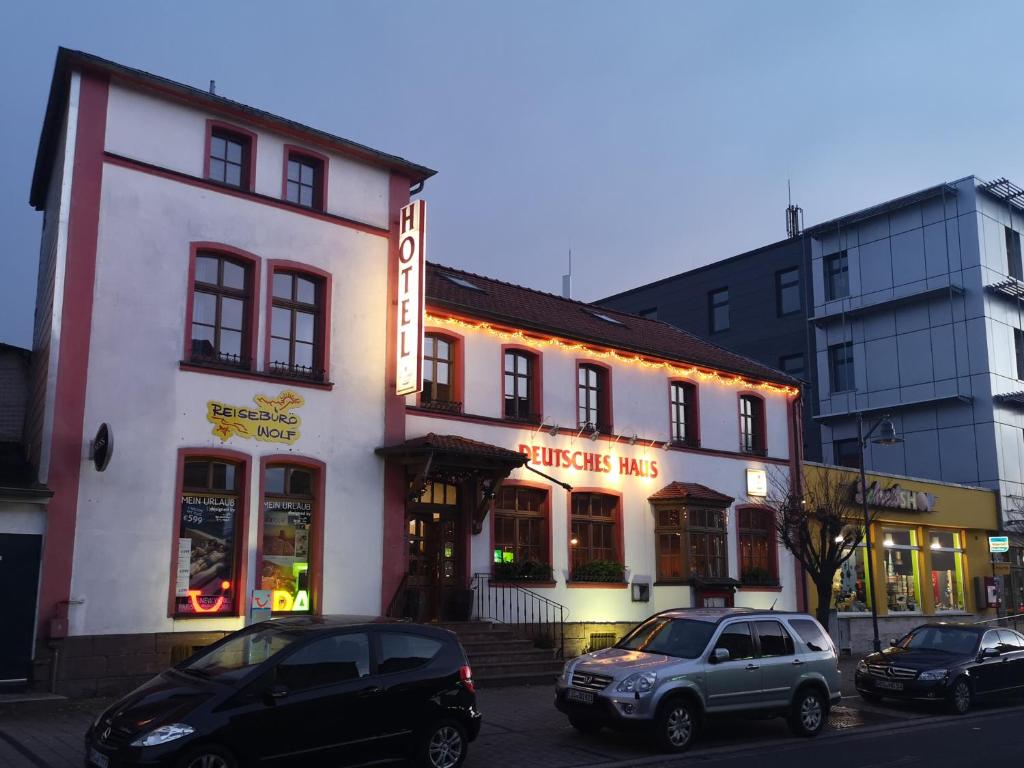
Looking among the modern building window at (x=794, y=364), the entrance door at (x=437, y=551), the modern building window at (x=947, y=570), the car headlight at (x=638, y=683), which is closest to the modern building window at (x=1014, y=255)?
the modern building window at (x=794, y=364)

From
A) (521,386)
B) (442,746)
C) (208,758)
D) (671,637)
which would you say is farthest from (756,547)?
(208,758)

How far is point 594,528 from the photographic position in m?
22.2

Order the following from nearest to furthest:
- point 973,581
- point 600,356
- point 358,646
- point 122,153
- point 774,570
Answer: point 358,646 → point 122,153 → point 600,356 → point 774,570 → point 973,581

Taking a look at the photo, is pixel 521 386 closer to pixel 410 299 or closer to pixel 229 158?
pixel 410 299

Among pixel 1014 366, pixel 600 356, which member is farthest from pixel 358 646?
pixel 1014 366

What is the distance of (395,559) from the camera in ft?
59.7

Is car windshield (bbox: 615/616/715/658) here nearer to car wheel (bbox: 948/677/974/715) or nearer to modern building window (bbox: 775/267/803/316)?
car wheel (bbox: 948/677/974/715)

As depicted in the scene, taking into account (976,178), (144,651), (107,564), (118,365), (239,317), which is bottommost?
(144,651)

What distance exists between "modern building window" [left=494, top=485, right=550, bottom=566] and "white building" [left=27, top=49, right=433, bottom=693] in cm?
330

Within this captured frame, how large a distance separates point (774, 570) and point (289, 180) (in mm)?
15502

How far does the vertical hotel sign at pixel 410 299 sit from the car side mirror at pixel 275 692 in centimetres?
901

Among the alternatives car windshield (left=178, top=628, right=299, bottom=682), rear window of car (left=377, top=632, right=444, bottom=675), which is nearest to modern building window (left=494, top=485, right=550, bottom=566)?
rear window of car (left=377, top=632, right=444, bottom=675)

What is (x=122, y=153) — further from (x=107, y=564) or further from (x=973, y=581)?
(x=973, y=581)

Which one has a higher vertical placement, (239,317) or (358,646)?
(239,317)
